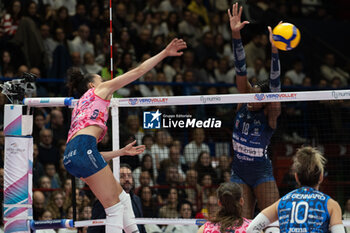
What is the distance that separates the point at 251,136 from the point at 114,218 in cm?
194

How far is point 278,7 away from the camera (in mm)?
16031

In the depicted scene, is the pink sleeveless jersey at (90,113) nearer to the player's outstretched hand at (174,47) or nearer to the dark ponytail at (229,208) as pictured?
the player's outstretched hand at (174,47)

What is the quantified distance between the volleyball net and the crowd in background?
30 millimetres

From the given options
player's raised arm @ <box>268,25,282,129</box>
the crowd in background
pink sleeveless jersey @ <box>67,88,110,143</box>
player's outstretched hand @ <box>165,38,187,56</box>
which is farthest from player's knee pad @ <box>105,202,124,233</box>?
the crowd in background

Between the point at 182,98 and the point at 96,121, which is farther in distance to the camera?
the point at 182,98

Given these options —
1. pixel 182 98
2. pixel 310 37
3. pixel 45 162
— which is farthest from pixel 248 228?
pixel 310 37

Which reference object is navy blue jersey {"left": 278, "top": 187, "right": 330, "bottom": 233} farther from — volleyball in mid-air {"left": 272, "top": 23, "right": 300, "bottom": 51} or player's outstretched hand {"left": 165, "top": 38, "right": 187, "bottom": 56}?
volleyball in mid-air {"left": 272, "top": 23, "right": 300, "bottom": 51}

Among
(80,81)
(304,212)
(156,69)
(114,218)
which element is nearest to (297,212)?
(304,212)

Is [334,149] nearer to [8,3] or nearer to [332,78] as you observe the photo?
[332,78]

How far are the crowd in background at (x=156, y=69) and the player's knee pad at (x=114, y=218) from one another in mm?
2809

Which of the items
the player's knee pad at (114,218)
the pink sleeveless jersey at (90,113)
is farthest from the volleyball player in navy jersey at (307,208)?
the pink sleeveless jersey at (90,113)

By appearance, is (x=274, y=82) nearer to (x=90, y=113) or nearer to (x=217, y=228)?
(x=90, y=113)

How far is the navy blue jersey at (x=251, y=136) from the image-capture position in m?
6.88

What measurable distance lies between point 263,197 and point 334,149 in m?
6.11
